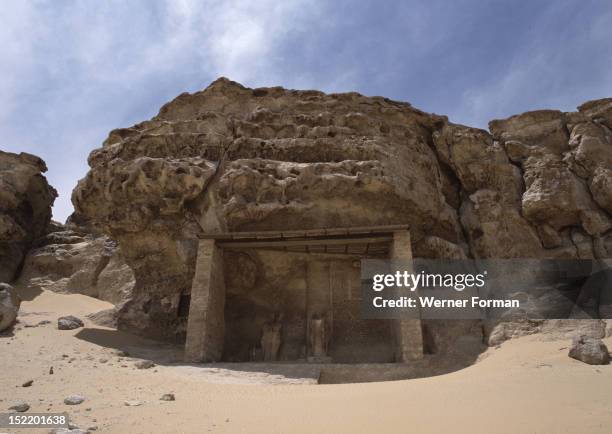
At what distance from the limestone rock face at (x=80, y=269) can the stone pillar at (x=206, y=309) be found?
8.96 meters

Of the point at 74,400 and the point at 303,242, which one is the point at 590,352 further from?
the point at 74,400

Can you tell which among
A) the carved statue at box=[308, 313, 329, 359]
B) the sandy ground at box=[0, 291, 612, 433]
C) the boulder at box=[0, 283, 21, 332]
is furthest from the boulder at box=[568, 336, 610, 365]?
the boulder at box=[0, 283, 21, 332]

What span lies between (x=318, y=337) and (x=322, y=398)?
735 cm

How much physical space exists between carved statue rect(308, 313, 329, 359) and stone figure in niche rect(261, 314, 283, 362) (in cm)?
113

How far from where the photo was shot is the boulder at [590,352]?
880 centimetres

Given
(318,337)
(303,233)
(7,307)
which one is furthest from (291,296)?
(7,307)

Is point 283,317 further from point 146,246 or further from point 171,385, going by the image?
point 171,385

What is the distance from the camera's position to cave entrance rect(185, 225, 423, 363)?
43.1 feet

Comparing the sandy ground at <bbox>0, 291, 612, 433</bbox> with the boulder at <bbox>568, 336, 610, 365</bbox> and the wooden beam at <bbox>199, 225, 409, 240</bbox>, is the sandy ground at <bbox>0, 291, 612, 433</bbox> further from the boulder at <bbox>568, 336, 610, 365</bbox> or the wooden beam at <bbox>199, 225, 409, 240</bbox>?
the wooden beam at <bbox>199, 225, 409, 240</bbox>

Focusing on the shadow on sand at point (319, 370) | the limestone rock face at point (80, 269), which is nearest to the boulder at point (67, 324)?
the shadow on sand at point (319, 370)

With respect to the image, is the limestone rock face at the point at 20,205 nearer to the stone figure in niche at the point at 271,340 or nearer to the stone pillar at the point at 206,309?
the stone pillar at the point at 206,309

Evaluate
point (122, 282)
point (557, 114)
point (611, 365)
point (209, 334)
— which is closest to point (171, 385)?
point (209, 334)

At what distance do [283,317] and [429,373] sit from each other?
6097 millimetres

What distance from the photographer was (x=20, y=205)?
2445 centimetres
